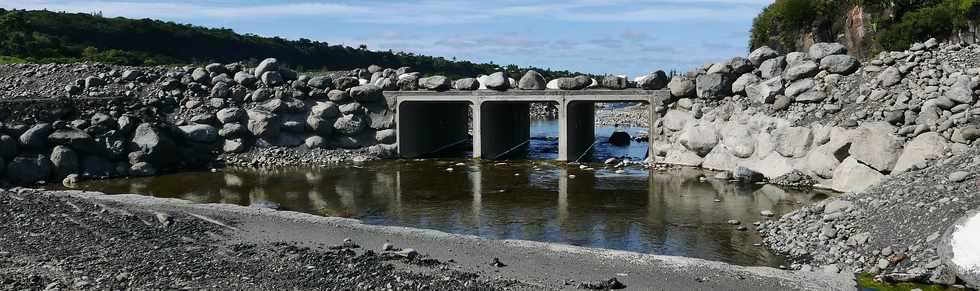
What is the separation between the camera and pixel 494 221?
26.2m

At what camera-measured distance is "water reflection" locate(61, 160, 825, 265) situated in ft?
76.6

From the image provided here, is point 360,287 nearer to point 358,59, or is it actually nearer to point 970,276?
point 970,276

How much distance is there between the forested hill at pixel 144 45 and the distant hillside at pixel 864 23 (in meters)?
57.1

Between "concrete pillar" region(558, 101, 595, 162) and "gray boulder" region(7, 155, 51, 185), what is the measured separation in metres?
24.4

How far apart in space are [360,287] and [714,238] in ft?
36.0

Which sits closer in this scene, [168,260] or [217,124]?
[168,260]

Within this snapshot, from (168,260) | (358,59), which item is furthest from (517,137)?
(358,59)

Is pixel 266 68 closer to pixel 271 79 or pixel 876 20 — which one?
pixel 271 79

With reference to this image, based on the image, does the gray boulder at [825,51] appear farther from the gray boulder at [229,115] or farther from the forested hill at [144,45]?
the forested hill at [144,45]

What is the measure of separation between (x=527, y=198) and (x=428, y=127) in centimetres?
2005

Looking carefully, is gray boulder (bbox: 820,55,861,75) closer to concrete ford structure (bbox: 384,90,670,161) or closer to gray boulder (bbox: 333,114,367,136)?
concrete ford structure (bbox: 384,90,670,161)

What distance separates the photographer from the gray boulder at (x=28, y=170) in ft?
113

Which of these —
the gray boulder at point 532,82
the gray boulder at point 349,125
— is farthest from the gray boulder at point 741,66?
the gray boulder at point 349,125

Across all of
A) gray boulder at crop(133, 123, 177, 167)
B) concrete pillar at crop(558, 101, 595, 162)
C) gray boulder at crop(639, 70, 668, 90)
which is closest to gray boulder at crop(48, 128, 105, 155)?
gray boulder at crop(133, 123, 177, 167)
